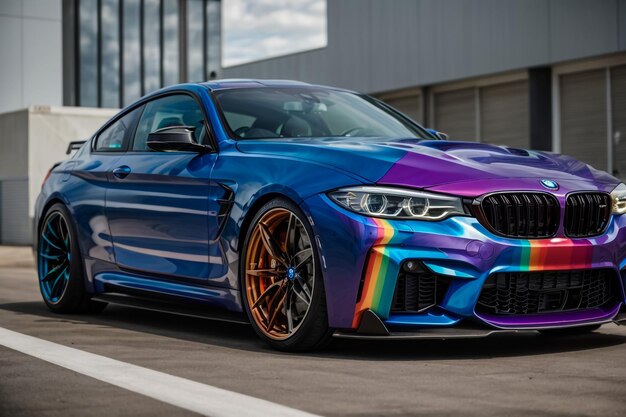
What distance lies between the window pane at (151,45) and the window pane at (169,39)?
423 mm

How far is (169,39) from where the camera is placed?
55594mm

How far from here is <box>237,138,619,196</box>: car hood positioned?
576 cm

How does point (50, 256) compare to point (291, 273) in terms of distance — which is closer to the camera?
point (291, 273)

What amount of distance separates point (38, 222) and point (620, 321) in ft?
15.0

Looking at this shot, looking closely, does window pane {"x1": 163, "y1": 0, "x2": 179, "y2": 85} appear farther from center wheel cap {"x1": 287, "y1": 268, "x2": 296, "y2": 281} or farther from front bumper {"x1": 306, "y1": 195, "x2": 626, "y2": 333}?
front bumper {"x1": 306, "y1": 195, "x2": 626, "y2": 333}

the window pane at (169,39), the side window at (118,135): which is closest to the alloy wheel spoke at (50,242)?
the side window at (118,135)

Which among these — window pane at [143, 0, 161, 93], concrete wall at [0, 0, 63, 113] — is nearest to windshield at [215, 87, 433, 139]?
concrete wall at [0, 0, 63, 113]

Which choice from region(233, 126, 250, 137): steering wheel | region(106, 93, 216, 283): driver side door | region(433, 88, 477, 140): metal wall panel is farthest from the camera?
region(433, 88, 477, 140): metal wall panel

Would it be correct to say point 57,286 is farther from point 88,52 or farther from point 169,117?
point 88,52

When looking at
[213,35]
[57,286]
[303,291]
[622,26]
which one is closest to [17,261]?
[622,26]

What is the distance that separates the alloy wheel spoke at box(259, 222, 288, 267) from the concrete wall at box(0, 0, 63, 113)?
3240cm

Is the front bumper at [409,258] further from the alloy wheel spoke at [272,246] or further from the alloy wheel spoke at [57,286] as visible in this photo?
the alloy wheel spoke at [57,286]

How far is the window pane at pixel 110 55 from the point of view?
174 feet

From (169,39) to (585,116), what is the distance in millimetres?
34862
